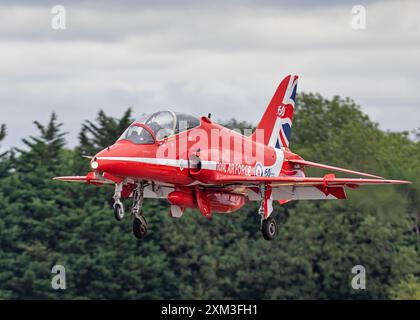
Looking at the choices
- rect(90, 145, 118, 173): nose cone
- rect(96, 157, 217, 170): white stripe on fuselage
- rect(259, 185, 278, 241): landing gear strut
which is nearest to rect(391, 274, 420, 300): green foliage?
rect(259, 185, 278, 241): landing gear strut

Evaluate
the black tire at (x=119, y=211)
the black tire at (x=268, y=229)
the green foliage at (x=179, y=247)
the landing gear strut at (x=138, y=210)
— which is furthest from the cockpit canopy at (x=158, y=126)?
the green foliage at (x=179, y=247)

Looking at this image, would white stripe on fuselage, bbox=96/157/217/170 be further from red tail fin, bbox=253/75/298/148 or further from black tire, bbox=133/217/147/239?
red tail fin, bbox=253/75/298/148

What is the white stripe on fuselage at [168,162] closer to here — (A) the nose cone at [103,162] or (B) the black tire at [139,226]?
(A) the nose cone at [103,162]

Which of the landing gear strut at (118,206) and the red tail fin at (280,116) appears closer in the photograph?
the landing gear strut at (118,206)

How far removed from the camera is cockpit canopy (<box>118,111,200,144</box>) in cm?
4081

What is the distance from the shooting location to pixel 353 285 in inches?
3639

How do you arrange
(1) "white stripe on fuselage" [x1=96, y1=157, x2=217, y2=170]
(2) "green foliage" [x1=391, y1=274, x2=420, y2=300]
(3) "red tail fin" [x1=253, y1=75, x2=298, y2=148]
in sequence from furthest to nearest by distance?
1. (2) "green foliage" [x1=391, y1=274, x2=420, y2=300]
2. (3) "red tail fin" [x1=253, y1=75, x2=298, y2=148]
3. (1) "white stripe on fuselage" [x1=96, y1=157, x2=217, y2=170]

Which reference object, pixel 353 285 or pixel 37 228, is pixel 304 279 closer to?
pixel 353 285

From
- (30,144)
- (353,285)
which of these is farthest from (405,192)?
(30,144)

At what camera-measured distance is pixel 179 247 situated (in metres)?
96.1

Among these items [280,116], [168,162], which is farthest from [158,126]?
[280,116]

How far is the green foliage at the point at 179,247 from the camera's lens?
92.0m

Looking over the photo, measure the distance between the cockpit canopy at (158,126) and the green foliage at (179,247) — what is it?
48133mm

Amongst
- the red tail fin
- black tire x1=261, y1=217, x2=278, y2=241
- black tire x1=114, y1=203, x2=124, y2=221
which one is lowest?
black tire x1=261, y1=217, x2=278, y2=241
